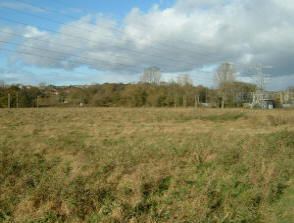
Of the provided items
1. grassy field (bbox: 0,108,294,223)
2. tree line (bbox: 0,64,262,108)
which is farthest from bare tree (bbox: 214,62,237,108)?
grassy field (bbox: 0,108,294,223)

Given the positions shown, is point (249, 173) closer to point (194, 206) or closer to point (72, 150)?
point (194, 206)

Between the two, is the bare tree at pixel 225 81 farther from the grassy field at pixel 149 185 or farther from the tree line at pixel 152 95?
the grassy field at pixel 149 185

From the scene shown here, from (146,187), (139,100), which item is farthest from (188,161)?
(139,100)

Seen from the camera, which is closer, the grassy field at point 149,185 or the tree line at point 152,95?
the grassy field at point 149,185

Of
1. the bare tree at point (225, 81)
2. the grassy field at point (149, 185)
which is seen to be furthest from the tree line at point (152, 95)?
the grassy field at point (149, 185)

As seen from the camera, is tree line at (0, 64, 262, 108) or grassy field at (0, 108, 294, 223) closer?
grassy field at (0, 108, 294, 223)

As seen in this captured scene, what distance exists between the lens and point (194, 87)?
2734 inches

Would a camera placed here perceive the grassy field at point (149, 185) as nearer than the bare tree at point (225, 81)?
Yes

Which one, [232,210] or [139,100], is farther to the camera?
[139,100]

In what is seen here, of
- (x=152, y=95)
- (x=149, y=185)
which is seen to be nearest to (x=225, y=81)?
(x=152, y=95)

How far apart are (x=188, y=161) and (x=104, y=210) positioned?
160 inches

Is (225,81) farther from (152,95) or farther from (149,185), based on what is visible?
(149,185)

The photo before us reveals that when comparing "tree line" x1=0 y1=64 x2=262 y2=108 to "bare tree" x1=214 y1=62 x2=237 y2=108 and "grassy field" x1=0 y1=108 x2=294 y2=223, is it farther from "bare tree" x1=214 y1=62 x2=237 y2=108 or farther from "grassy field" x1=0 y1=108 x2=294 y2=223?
"grassy field" x1=0 y1=108 x2=294 y2=223

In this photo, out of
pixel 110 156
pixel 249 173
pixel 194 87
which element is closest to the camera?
pixel 249 173
